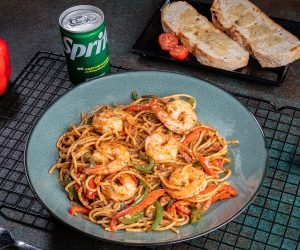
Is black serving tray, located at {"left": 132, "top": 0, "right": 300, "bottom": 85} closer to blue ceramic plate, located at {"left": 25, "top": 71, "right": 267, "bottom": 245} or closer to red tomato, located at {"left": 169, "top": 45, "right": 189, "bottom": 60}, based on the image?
red tomato, located at {"left": 169, "top": 45, "right": 189, "bottom": 60}

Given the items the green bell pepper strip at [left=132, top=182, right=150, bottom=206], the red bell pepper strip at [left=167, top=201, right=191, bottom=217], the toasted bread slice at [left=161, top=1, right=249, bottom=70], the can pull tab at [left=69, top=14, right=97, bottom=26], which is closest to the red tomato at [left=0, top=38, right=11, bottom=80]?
the can pull tab at [left=69, top=14, right=97, bottom=26]

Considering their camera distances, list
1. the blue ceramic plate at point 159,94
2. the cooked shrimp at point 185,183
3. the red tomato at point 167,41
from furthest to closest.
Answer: the red tomato at point 167,41 → the cooked shrimp at point 185,183 → the blue ceramic plate at point 159,94

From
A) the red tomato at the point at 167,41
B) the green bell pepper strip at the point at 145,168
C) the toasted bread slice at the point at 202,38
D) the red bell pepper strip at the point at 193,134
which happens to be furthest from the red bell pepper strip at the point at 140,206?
the red tomato at the point at 167,41

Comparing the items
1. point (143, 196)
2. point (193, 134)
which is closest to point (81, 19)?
point (193, 134)

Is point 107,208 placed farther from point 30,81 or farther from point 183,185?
point 30,81

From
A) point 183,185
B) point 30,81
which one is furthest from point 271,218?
point 30,81

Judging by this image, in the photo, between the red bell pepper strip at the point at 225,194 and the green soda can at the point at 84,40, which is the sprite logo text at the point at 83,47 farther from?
the red bell pepper strip at the point at 225,194
